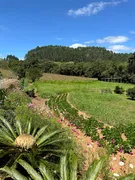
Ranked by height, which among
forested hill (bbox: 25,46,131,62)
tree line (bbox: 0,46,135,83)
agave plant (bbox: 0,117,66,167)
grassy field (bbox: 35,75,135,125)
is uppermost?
forested hill (bbox: 25,46,131,62)

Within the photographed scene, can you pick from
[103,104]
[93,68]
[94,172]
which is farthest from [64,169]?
[93,68]

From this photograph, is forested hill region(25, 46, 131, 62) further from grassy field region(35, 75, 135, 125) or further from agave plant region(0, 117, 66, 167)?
agave plant region(0, 117, 66, 167)

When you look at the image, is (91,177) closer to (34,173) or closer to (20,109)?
(34,173)

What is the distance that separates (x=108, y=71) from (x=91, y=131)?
6700cm

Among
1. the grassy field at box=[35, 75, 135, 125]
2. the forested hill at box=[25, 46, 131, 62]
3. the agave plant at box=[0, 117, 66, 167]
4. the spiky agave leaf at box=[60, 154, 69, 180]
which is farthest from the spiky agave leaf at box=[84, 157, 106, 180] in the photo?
the forested hill at box=[25, 46, 131, 62]

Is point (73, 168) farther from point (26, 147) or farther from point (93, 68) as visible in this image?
point (93, 68)

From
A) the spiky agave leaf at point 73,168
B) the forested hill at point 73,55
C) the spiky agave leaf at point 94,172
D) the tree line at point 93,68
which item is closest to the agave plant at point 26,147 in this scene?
the spiky agave leaf at point 73,168

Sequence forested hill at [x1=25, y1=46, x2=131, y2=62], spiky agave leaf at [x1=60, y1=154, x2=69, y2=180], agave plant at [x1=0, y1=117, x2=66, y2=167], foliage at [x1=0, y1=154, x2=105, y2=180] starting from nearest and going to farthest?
foliage at [x1=0, y1=154, x2=105, y2=180] < spiky agave leaf at [x1=60, y1=154, x2=69, y2=180] < agave plant at [x1=0, y1=117, x2=66, y2=167] < forested hill at [x1=25, y1=46, x2=131, y2=62]

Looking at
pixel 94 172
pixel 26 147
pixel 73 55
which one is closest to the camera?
pixel 94 172

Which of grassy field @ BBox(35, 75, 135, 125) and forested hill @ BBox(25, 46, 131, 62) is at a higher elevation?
forested hill @ BBox(25, 46, 131, 62)

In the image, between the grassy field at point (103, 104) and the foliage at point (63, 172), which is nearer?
the foliage at point (63, 172)

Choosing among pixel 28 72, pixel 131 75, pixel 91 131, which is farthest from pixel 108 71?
pixel 91 131

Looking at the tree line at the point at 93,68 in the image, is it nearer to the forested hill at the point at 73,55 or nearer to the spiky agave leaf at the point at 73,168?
the spiky agave leaf at the point at 73,168

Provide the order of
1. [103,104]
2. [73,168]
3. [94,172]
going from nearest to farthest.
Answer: [94,172], [73,168], [103,104]
